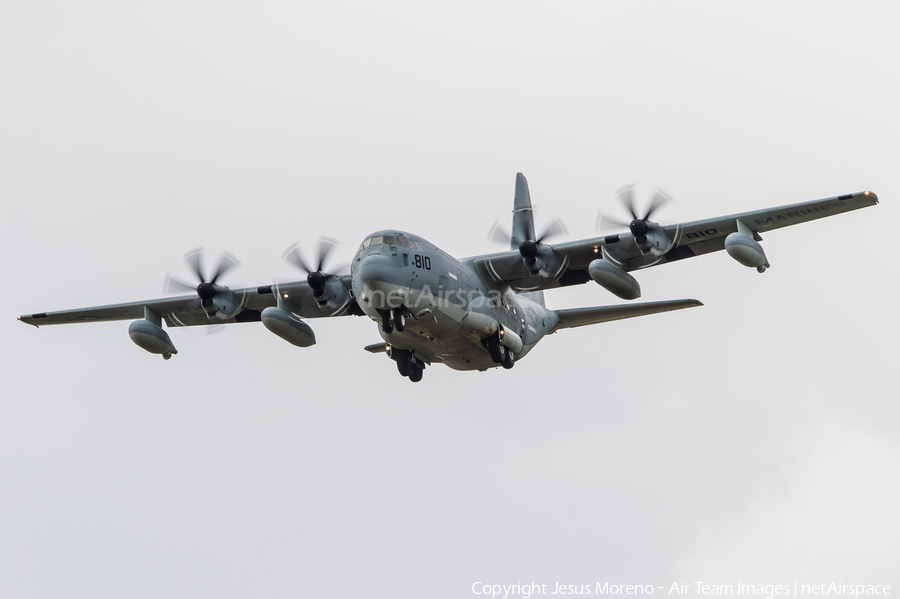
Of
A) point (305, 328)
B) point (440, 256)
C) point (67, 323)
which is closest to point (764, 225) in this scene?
point (440, 256)

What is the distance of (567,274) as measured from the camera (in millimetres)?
27641

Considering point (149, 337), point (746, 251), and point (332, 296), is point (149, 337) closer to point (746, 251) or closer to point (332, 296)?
point (332, 296)

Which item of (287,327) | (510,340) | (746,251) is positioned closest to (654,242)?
(746,251)

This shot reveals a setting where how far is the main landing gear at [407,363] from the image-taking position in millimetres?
27281

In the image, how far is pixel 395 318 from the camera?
2448 centimetres

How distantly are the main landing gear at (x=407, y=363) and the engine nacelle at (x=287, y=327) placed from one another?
2.24 meters

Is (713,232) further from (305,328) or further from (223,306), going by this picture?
(223,306)

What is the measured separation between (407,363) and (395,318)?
124 inches

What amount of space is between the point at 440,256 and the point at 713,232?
6823 millimetres

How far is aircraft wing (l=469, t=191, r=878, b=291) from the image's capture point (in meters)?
24.0

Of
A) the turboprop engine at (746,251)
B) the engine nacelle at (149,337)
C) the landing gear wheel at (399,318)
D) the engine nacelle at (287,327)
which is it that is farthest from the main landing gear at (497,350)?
the engine nacelle at (149,337)

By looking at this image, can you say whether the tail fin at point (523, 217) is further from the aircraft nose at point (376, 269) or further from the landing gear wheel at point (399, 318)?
the aircraft nose at point (376, 269)

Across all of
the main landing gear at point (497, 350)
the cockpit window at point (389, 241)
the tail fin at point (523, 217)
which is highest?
the cockpit window at point (389, 241)

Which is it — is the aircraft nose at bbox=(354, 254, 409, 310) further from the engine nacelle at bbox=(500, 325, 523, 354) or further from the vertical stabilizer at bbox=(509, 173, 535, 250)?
the vertical stabilizer at bbox=(509, 173, 535, 250)
